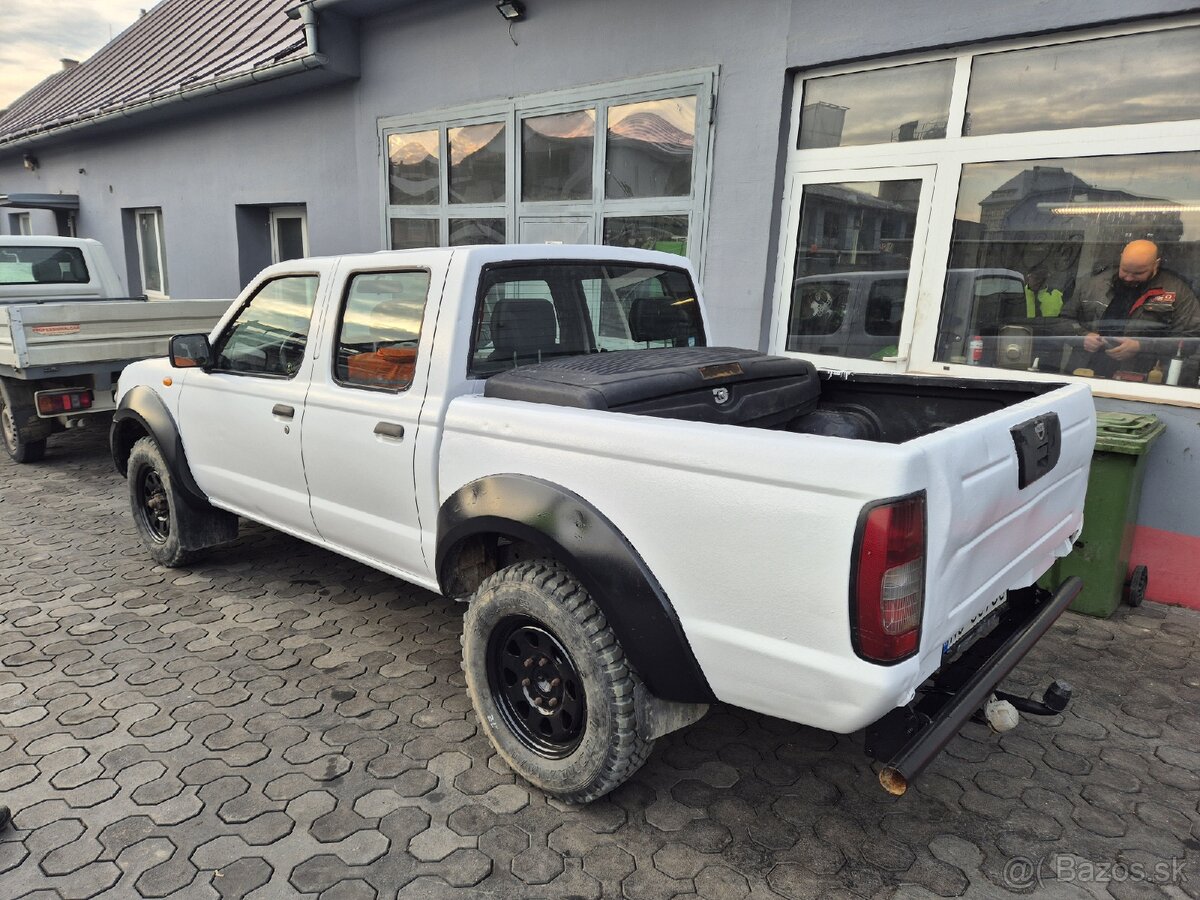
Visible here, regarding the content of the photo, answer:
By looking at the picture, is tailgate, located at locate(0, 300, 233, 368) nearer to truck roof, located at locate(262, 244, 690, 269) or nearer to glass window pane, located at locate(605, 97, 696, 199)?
truck roof, located at locate(262, 244, 690, 269)

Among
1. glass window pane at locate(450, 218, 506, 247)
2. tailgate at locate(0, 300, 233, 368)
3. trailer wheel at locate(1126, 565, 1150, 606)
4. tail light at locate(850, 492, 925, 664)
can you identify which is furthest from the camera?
glass window pane at locate(450, 218, 506, 247)

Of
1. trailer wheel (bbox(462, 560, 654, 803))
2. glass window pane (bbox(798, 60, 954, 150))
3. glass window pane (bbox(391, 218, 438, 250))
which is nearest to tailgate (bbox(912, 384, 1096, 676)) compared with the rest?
trailer wheel (bbox(462, 560, 654, 803))

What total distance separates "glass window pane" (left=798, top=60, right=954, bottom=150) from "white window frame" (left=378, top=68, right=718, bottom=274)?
758 mm

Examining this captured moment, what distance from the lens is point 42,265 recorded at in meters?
7.85

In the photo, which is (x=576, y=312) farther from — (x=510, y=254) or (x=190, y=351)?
(x=190, y=351)

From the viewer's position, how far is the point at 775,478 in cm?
185

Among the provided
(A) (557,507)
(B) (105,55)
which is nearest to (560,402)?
(A) (557,507)

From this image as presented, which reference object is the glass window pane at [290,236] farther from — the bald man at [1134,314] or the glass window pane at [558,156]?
the bald man at [1134,314]

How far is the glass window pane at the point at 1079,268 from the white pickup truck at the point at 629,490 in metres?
2.04

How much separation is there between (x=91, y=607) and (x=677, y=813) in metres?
3.28

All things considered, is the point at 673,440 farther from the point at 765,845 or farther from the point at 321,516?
the point at 321,516

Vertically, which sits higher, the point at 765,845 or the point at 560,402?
the point at 560,402

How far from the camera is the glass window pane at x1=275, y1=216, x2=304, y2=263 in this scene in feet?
33.7

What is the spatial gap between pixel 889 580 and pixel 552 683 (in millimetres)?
1246
